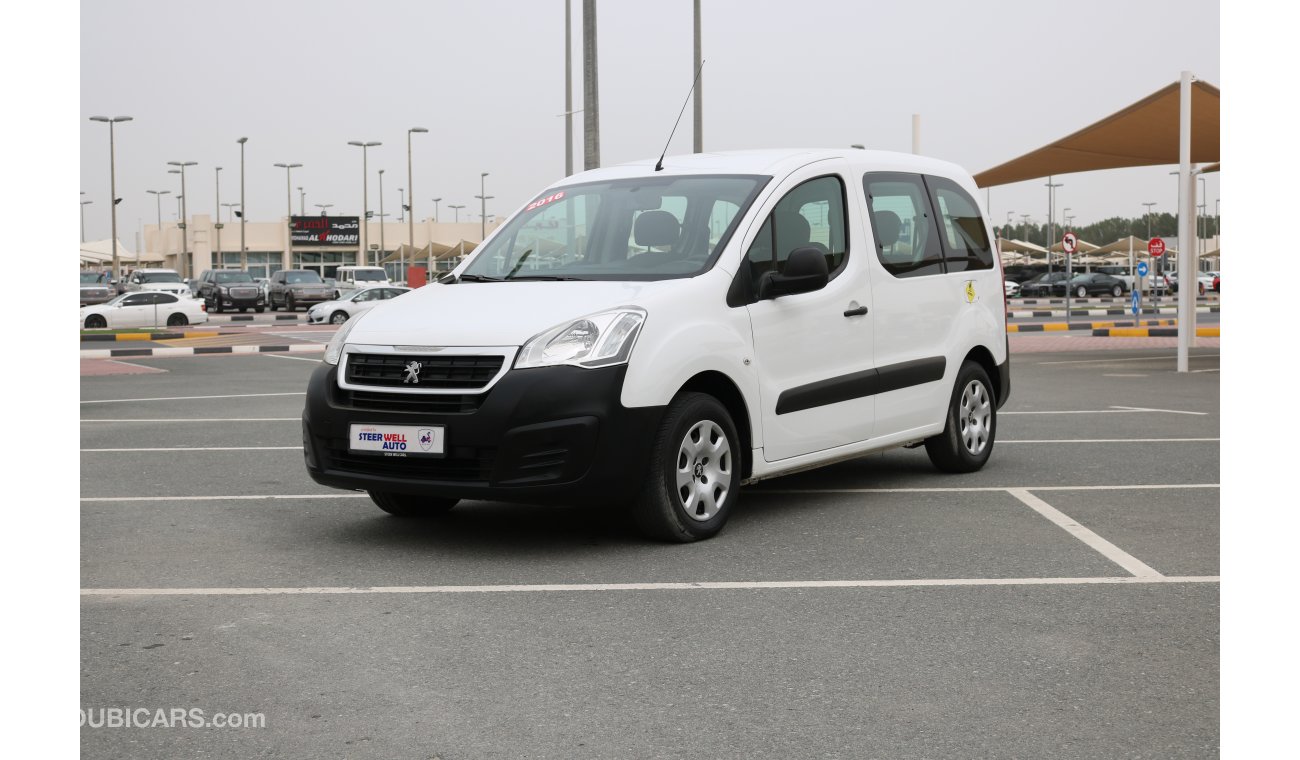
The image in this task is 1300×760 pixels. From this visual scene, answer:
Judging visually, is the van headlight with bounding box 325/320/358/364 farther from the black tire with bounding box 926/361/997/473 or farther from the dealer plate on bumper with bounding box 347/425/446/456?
the black tire with bounding box 926/361/997/473

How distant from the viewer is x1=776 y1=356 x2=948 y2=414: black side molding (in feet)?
24.1

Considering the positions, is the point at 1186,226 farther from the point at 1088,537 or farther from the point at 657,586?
the point at 657,586

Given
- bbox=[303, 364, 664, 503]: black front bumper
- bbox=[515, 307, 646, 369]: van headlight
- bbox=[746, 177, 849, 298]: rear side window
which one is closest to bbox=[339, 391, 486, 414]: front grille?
bbox=[303, 364, 664, 503]: black front bumper

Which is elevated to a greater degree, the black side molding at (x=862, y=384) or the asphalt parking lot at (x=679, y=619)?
the black side molding at (x=862, y=384)

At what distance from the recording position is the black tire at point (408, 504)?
7.52m

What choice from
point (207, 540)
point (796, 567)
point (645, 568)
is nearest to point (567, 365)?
point (645, 568)

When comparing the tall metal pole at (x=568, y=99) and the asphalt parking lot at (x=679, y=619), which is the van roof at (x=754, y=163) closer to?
the asphalt parking lot at (x=679, y=619)

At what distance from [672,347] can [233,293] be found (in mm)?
47382

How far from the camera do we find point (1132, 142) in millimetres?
23000

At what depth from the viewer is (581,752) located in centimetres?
386

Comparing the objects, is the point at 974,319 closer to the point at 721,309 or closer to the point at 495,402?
the point at 721,309

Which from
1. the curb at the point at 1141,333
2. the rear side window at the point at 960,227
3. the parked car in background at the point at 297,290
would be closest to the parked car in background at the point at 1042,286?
the parked car in background at the point at 297,290

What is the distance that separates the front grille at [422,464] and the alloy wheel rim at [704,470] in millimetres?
908
